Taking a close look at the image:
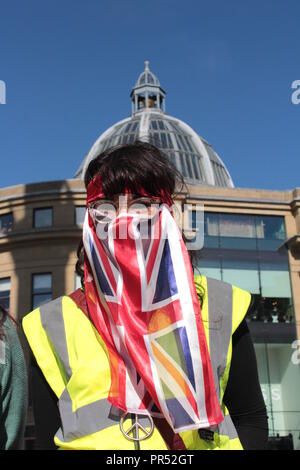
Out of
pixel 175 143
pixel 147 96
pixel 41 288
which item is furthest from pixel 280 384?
pixel 147 96

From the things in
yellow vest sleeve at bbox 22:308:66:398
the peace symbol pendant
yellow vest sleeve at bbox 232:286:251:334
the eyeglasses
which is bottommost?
the peace symbol pendant

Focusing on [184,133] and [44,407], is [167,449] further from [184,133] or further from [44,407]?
[184,133]

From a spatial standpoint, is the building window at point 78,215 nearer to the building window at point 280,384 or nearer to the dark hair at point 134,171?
the building window at point 280,384

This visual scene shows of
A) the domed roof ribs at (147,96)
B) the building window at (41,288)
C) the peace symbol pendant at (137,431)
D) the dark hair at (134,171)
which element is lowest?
the peace symbol pendant at (137,431)

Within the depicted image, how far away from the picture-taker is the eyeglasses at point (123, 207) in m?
2.16

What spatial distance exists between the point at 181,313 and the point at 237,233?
2572 centimetres

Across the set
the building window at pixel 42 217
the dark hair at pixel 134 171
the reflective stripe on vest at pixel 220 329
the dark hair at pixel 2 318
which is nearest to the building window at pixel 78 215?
the building window at pixel 42 217

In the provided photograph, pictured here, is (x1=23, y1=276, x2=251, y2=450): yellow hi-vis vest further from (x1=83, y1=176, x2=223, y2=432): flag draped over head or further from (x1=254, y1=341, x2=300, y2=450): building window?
(x1=254, y1=341, x2=300, y2=450): building window

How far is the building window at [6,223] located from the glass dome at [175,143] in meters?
11.1

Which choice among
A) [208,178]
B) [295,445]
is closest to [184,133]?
[208,178]

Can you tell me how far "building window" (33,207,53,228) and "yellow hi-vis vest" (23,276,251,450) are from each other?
24.9 metres

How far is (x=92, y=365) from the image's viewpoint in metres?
1.97

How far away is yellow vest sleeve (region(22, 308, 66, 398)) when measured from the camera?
2.01 meters

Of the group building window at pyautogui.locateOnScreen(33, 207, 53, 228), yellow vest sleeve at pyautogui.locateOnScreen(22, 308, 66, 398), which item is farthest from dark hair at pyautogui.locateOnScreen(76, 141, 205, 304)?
building window at pyautogui.locateOnScreen(33, 207, 53, 228)
